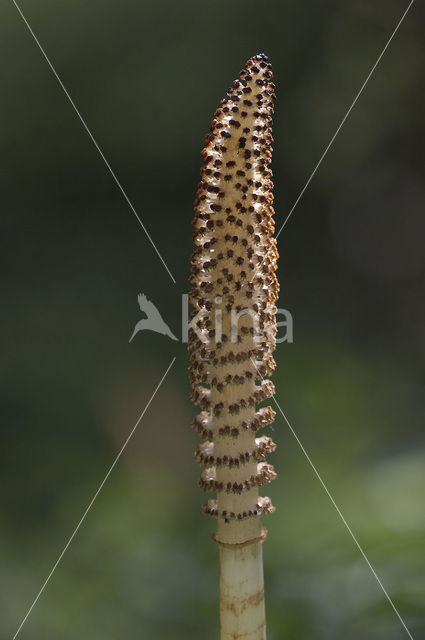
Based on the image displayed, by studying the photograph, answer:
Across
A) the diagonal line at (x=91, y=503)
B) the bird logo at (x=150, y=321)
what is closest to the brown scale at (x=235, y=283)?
the diagonal line at (x=91, y=503)

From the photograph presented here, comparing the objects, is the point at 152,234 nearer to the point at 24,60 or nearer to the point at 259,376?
the point at 24,60

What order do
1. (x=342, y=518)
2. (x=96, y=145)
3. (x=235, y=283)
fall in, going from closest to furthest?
(x=235, y=283) < (x=342, y=518) < (x=96, y=145)

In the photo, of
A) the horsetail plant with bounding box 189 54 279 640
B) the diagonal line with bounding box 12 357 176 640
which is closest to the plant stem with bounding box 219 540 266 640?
the horsetail plant with bounding box 189 54 279 640

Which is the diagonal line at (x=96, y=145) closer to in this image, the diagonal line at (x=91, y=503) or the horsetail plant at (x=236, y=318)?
the diagonal line at (x=91, y=503)

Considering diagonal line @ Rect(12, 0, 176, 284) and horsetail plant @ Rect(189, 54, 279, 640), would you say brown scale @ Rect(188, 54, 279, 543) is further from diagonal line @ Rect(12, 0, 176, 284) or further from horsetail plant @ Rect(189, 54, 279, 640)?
diagonal line @ Rect(12, 0, 176, 284)

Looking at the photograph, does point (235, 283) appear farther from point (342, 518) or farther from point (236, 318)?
point (342, 518)

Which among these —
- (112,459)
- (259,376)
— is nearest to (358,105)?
(112,459)

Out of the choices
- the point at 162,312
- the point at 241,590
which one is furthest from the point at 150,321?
the point at 241,590
